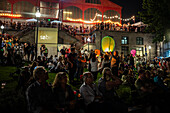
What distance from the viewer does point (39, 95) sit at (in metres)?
3.28

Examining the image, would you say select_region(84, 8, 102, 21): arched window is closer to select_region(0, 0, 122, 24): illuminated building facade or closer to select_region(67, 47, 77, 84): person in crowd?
select_region(0, 0, 122, 24): illuminated building facade

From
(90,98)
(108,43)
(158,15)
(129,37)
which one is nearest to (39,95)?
(90,98)

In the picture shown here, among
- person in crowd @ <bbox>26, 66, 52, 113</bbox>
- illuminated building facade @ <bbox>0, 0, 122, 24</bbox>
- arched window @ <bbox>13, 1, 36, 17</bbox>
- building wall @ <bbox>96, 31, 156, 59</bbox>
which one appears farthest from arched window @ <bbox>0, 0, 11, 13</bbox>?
person in crowd @ <bbox>26, 66, 52, 113</bbox>

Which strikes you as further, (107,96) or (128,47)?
(128,47)

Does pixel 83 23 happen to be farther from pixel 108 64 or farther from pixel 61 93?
pixel 61 93

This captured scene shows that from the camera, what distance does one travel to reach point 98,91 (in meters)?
4.32

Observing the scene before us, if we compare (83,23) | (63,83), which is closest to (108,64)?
(63,83)

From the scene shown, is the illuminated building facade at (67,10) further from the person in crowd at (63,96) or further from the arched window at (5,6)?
the person in crowd at (63,96)

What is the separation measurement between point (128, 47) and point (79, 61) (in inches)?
791

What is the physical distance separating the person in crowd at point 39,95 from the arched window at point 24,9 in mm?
30538

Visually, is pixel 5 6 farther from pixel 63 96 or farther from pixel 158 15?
pixel 63 96

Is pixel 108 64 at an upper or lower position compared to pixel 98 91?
upper

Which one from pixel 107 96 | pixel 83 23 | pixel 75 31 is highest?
pixel 83 23

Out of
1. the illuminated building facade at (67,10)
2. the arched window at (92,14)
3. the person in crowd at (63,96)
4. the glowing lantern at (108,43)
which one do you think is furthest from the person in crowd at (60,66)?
the arched window at (92,14)
